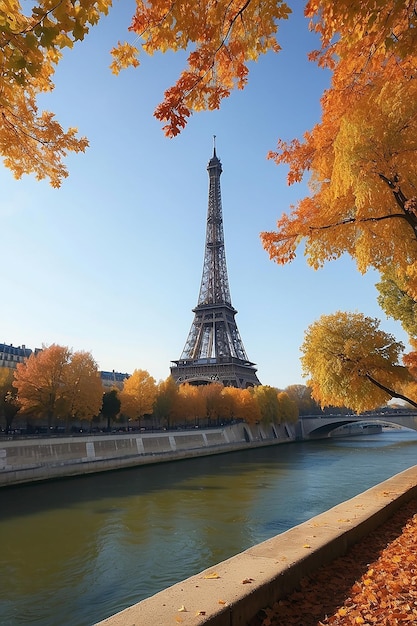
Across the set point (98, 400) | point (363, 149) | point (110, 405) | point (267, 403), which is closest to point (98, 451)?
point (98, 400)

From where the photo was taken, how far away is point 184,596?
4055 millimetres

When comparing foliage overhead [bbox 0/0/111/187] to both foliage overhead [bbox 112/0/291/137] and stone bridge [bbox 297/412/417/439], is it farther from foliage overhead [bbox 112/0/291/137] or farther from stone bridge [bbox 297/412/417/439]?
stone bridge [bbox 297/412/417/439]

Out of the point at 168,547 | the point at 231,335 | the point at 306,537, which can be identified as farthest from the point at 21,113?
the point at 231,335

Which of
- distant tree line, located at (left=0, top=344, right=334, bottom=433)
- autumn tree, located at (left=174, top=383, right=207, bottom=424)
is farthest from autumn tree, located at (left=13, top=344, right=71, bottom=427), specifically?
autumn tree, located at (left=174, top=383, right=207, bottom=424)

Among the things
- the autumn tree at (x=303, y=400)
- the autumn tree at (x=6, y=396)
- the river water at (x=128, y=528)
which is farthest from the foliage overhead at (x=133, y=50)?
the autumn tree at (x=303, y=400)

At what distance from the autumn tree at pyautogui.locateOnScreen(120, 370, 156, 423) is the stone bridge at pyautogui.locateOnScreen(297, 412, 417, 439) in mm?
39047

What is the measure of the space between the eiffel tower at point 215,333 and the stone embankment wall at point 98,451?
79.6ft

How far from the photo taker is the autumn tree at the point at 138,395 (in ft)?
165

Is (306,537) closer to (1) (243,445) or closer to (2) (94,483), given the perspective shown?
(2) (94,483)

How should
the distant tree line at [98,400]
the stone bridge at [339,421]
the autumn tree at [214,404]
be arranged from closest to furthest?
the distant tree line at [98,400] → the autumn tree at [214,404] → the stone bridge at [339,421]

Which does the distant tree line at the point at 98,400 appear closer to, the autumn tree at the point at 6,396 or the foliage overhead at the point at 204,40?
the autumn tree at the point at 6,396

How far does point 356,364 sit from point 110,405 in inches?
1623

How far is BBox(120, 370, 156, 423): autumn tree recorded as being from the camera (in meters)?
50.2

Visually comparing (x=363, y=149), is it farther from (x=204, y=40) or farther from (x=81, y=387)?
(x=81, y=387)
